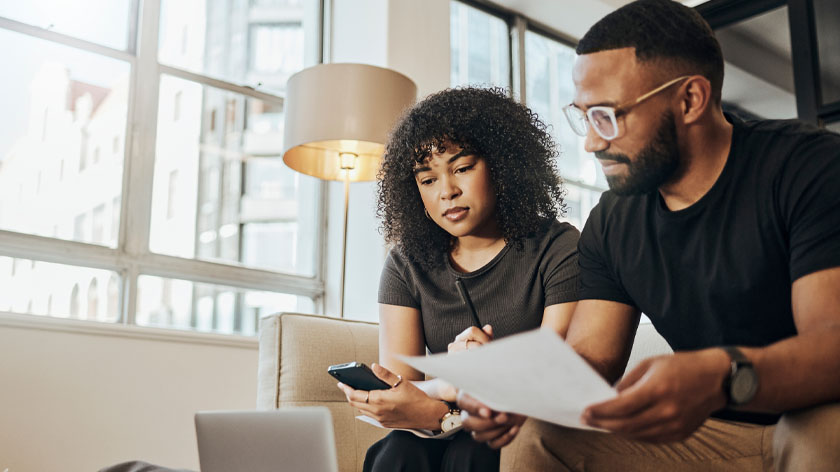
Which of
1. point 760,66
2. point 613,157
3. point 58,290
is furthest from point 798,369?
point 760,66

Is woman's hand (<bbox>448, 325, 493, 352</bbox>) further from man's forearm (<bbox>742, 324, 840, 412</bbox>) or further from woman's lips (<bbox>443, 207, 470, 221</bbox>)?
man's forearm (<bbox>742, 324, 840, 412</bbox>)

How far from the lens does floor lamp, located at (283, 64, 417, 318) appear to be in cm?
253

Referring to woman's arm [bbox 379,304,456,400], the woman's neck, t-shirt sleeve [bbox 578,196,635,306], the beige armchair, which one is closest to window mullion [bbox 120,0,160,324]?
the beige armchair

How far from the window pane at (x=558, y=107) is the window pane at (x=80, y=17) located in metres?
2.23

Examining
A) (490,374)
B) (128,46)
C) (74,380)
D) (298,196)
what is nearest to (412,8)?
(298,196)

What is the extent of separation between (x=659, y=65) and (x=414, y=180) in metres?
0.77

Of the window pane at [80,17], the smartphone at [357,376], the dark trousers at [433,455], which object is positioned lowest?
the dark trousers at [433,455]

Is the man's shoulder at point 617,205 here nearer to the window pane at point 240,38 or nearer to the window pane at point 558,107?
the window pane at point 240,38

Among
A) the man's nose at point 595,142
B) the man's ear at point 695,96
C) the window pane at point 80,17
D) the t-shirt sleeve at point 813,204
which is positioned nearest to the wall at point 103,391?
the window pane at point 80,17

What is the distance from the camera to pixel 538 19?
450 centimetres

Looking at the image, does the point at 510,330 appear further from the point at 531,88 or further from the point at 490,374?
the point at 531,88

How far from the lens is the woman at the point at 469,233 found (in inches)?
64.2

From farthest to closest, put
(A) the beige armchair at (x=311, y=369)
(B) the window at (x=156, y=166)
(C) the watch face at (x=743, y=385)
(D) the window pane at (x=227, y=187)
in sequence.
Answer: (D) the window pane at (x=227, y=187)
(B) the window at (x=156, y=166)
(A) the beige armchair at (x=311, y=369)
(C) the watch face at (x=743, y=385)

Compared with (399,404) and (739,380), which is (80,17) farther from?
(739,380)
